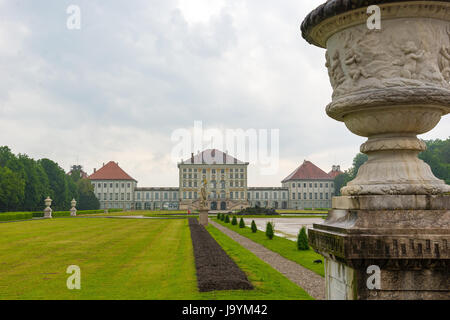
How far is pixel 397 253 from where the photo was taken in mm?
2186

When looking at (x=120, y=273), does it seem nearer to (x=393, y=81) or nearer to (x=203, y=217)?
(x=393, y=81)

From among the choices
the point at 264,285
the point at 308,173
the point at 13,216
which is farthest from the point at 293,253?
the point at 308,173

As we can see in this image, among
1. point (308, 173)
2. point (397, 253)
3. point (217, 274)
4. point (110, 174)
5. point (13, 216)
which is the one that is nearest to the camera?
point (397, 253)

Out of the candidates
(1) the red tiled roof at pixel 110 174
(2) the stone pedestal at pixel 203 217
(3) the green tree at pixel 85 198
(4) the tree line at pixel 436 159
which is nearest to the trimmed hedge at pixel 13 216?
(2) the stone pedestal at pixel 203 217

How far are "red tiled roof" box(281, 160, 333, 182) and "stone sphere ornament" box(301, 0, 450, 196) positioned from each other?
320ft

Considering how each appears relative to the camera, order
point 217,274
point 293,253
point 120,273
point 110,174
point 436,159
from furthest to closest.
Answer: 1. point 110,174
2. point 436,159
3. point 293,253
4. point 120,273
5. point 217,274

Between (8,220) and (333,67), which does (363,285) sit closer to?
(333,67)

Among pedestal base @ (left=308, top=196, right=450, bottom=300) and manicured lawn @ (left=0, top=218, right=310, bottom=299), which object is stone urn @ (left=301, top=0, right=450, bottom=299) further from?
manicured lawn @ (left=0, top=218, right=310, bottom=299)

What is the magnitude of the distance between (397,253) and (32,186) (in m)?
59.4

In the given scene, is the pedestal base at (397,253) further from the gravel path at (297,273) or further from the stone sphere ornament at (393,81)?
the gravel path at (297,273)

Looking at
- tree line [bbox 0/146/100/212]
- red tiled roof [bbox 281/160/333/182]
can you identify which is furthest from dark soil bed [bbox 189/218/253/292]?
red tiled roof [bbox 281/160/333/182]

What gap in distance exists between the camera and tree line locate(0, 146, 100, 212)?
48.6 m
